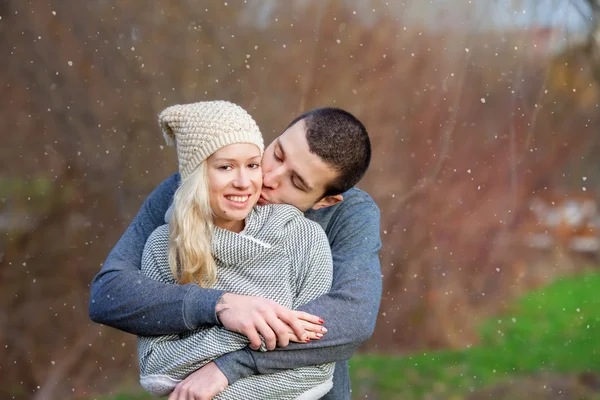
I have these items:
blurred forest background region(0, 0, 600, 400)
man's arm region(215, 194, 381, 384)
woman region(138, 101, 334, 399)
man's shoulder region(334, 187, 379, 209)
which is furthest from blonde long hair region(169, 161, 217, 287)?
blurred forest background region(0, 0, 600, 400)

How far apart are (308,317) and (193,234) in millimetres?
335

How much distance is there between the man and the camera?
1.98 meters

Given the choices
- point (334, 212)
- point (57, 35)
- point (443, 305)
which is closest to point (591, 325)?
point (443, 305)

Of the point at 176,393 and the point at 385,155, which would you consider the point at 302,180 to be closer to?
the point at 176,393

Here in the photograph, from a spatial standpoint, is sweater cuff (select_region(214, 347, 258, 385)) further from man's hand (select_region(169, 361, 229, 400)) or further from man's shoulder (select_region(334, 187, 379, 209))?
man's shoulder (select_region(334, 187, 379, 209))

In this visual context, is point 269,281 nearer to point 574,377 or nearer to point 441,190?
point 441,190

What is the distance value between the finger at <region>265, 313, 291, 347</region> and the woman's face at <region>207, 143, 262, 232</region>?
0.94ft

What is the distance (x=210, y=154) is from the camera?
2.14 m

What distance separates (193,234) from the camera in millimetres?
2080

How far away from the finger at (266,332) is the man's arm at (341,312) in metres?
0.04

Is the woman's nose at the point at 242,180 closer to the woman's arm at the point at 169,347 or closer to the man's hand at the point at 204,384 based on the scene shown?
the woman's arm at the point at 169,347

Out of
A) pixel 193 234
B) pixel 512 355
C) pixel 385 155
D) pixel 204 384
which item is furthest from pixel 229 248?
pixel 512 355

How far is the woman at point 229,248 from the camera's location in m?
2.05

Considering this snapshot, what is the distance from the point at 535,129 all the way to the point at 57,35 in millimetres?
3532
